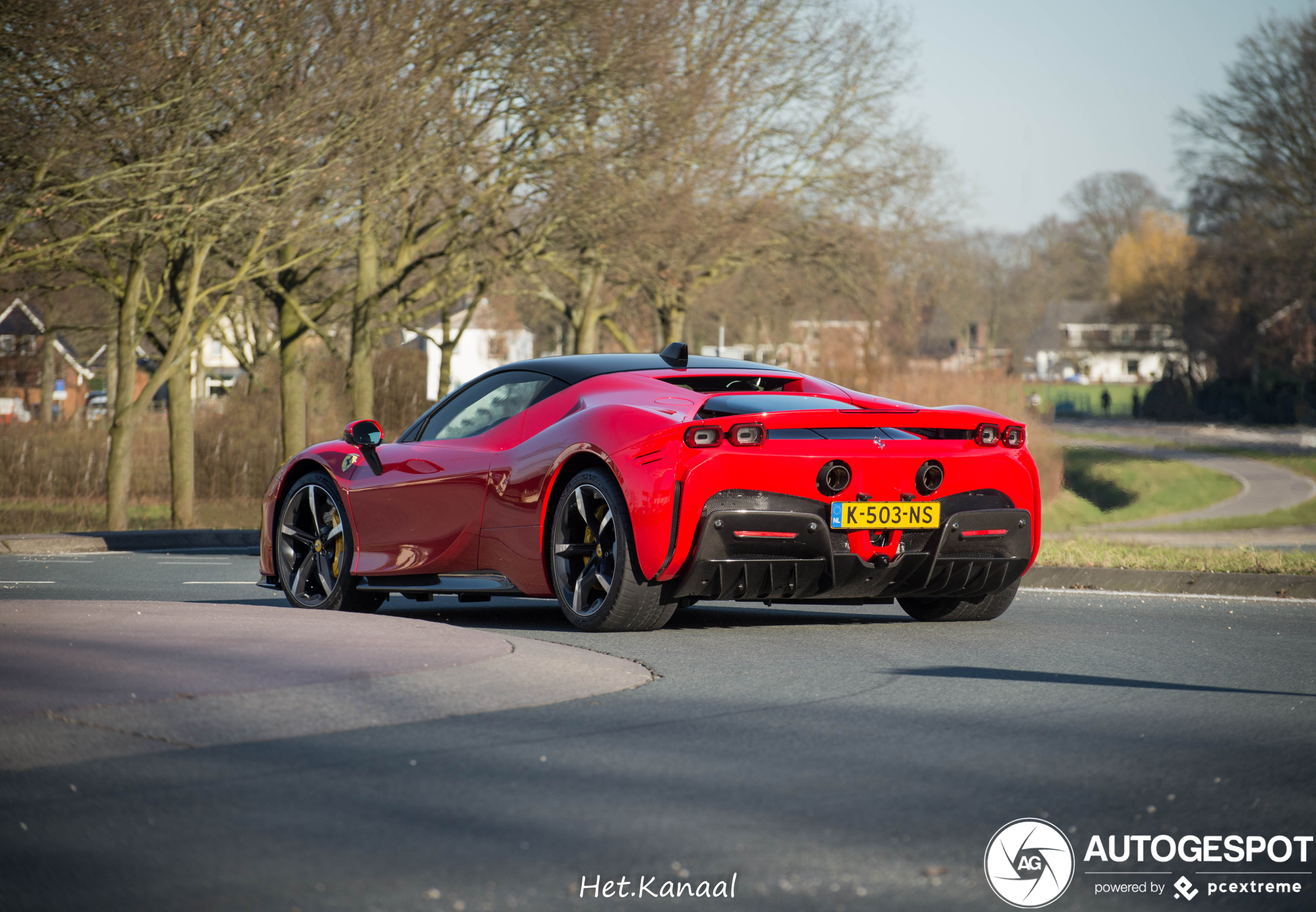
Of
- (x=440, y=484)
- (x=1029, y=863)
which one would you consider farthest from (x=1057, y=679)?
(x=440, y=484)

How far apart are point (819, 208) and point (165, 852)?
3051 centimetres

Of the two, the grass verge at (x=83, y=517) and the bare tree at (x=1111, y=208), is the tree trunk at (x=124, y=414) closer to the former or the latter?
the grass verge at (x=83, y=517)

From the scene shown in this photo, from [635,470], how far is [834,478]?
91 cm

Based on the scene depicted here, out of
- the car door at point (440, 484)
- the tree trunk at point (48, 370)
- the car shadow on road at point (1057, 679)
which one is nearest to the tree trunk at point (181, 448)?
the car door at point (440, 484)

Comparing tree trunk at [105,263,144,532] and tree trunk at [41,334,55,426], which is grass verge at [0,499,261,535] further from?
tree trunk at [41,334,55,426]

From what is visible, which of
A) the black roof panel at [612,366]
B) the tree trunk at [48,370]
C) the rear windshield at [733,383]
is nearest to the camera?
the rear windshield at [733,383]

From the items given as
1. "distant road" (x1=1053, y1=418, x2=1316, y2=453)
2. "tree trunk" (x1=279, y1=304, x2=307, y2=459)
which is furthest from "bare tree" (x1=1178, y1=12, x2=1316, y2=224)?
"tree trunk" (x1=279, y1=304, x2=307, y2=459)

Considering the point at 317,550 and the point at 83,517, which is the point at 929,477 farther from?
the point at 83,517

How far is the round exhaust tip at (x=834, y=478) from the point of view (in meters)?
6.93

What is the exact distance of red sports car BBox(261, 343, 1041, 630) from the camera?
6.82 metres

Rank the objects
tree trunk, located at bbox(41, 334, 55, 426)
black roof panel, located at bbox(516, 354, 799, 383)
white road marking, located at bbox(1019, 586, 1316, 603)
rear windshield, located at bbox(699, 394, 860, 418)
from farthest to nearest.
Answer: tree trunk, located at bbox(41, 334, 55, 426) → white road marking, located at bbox(1019, 586, 1316, 603) → black roof panel, located at bbox(516, 354, 799, 383) → rear windshield, located at bbox(699, 394, 860, 418)

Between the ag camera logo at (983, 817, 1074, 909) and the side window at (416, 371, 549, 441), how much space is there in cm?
463

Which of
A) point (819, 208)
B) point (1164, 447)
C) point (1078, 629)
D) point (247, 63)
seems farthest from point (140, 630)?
point (1164, 447)

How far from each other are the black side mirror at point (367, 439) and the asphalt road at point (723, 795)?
8.44ft
